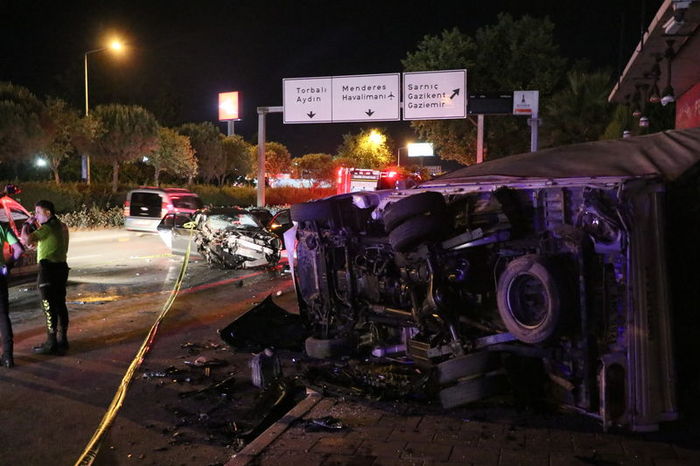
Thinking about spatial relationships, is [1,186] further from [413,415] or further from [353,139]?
[353,139]

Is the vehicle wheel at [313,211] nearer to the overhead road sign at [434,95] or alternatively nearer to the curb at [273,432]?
the curb at [273,432]

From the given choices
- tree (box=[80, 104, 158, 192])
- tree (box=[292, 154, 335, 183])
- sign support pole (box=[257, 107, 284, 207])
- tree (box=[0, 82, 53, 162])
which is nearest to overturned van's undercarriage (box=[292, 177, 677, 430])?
sign support pole (box=[257, 107, 284, 207])

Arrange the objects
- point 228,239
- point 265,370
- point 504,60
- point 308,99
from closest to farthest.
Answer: point 265,370 → point 228,239 → point 308,99 → point 504,60

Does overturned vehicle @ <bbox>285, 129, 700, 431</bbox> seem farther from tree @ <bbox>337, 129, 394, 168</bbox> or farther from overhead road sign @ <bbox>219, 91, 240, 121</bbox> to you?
tree @ <bbox>337, 129, 394, 168</bbox>

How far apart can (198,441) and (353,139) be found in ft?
257

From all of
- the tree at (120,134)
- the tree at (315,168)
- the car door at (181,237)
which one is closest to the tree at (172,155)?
the tree at (120,134)

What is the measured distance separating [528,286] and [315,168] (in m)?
66.0

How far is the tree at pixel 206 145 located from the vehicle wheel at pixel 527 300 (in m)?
42.4

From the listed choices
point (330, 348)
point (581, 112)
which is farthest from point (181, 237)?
point (581, 112)

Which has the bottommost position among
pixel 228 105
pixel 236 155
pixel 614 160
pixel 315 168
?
pixel 614 160

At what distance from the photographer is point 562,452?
12.3ft

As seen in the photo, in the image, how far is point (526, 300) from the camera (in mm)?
4184

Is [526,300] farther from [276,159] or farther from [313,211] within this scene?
[276,159]

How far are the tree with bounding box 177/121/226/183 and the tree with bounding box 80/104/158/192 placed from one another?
39.6ft
